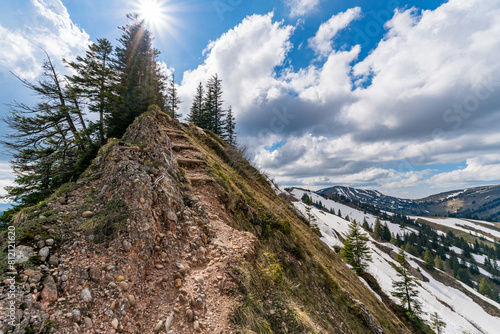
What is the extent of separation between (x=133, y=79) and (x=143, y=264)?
1781 centimetres

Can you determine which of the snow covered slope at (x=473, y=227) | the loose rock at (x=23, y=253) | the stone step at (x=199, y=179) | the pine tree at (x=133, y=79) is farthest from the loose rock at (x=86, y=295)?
the snow covered slope at (x=473, y=227)

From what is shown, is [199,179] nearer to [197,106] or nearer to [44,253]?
[44,253]

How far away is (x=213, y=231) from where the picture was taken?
6926 mm

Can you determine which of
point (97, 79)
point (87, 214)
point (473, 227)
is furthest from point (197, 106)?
point (473, 227)

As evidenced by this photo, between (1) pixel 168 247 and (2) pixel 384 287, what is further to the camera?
(2) pixel 384 287

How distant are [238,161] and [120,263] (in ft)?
51.0

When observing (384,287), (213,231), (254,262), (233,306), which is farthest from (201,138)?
(384,287)

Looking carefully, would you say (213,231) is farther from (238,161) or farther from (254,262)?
(238,161)

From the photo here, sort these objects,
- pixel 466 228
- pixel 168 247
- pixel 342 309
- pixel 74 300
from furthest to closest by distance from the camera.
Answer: pixel 466 228, pixel 342 309, pixel 168 247, pixel 74 300

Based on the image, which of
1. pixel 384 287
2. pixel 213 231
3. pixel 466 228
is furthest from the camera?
pixel 466 228

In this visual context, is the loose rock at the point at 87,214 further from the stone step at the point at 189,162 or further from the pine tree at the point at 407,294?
the pine tree at the point at 407,294

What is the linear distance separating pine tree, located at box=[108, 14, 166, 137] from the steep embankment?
713 cm

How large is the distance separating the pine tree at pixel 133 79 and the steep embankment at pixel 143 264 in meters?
7.13

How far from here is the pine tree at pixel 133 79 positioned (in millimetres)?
13672
